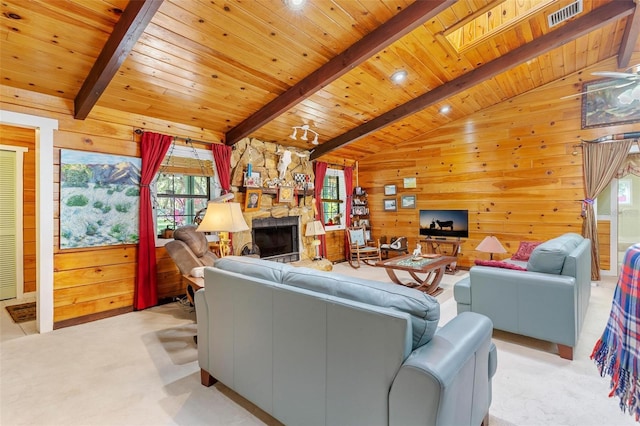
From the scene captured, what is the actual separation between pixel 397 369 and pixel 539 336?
2.19 m

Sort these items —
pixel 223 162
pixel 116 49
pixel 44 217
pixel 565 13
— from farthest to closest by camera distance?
1. pixel 223 162
2. pixel 565 13
3. pixel 44 217
4. pixel 116 49

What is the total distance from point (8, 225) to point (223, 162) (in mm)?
3124

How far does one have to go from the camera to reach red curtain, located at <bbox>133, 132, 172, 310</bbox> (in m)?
3.71

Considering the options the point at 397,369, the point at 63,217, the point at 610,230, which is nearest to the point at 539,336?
the point at 397,369

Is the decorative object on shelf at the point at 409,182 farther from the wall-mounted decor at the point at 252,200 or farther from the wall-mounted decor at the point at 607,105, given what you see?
the wall-mounted decor at the point at 252,200

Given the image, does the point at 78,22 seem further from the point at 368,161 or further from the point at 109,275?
the point at 368,161

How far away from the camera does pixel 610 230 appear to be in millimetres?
4961

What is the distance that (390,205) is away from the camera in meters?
7.10

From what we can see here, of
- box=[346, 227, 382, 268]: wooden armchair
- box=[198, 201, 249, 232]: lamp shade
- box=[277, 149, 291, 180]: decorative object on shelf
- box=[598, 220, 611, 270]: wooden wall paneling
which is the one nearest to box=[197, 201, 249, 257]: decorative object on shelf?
box=[198, 201, 249, 232]: lamp shade

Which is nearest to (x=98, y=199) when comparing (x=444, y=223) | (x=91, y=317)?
(x=91, y=317)

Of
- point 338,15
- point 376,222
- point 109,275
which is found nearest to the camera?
point 338,15

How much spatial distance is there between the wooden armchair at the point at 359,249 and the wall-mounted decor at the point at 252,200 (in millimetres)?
2348

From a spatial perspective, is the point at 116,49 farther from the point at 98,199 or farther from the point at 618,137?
the point at 618,137

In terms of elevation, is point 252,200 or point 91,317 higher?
point 252,200
